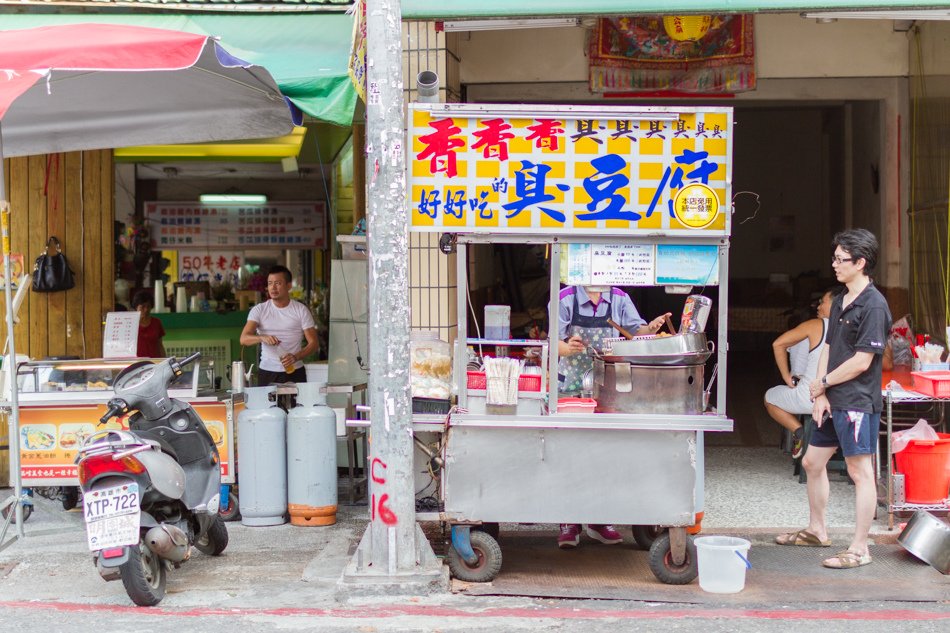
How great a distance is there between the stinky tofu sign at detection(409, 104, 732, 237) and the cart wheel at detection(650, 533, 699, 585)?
5.68 ft

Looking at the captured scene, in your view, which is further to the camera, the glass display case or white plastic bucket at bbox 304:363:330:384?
white plastic bucket at bbox 304:363:330:384

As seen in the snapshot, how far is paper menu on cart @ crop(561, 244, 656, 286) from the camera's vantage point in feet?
18.8

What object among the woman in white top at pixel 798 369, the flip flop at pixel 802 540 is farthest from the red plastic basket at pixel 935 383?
the flip flop at pixel 802 540

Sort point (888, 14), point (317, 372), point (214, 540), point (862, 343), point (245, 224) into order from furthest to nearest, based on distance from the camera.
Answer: point (245, 224) < point (317, 372) < point (888, 14) < point (214, 540) < point (862, 343)

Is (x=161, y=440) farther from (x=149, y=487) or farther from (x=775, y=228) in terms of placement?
(x=775, y=228)

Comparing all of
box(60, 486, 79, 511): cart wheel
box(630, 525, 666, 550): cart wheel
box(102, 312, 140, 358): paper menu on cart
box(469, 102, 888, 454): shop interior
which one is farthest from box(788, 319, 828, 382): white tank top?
box(469, 102, 888, 454): shop interior

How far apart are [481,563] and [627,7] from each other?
3473mm

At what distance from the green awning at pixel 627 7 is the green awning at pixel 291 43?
2.31 ft

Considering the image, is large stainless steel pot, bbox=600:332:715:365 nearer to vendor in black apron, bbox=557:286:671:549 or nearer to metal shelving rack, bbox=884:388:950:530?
vendor in black apron, bbox=557:286:671:549

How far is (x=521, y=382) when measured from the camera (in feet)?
19.2

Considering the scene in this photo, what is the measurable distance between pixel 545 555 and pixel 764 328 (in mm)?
11842

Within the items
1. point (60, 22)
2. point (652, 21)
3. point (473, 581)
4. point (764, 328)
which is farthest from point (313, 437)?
point (764, 328)

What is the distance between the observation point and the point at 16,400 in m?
6.79

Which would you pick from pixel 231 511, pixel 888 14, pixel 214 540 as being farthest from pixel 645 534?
pixel 888 14
